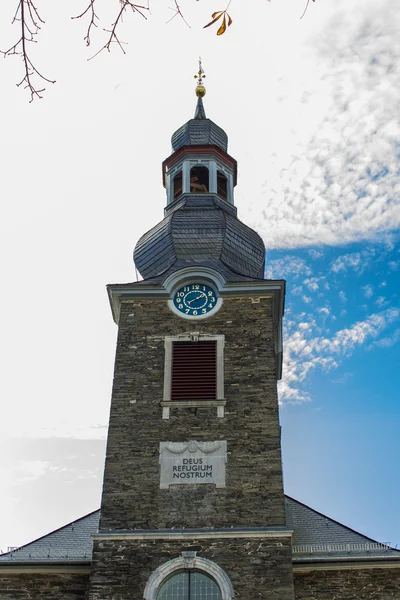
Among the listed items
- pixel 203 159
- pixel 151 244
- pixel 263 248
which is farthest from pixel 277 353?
pixel 203 159

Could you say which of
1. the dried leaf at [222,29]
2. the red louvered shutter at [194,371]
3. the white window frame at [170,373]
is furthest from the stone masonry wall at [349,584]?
the dried leaf at [222,29]

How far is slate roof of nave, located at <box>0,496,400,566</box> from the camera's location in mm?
16719

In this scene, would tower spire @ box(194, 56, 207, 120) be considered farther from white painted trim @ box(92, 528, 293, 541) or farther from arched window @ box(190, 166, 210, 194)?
white painted trim @ box(92, 528, 293, 541)

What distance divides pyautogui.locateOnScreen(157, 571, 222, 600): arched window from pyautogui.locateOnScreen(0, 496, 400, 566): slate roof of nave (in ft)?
6.61

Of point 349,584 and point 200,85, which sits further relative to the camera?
point 200,85

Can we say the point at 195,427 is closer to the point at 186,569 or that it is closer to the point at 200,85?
the point at 186,569

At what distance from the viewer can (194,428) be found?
1744cm


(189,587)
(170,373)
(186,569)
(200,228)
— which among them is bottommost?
(189,587)

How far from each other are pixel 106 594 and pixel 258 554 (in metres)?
3.07

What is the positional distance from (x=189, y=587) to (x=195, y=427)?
3.46 metres

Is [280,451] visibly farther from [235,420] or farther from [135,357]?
[135,357]

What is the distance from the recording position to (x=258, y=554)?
51.2 ft

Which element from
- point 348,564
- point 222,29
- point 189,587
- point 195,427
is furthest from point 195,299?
point 222,29

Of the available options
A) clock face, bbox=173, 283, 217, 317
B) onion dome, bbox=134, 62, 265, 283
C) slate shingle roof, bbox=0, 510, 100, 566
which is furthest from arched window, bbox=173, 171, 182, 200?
slate shingle roof, bbox=0, 510, 100, 566
